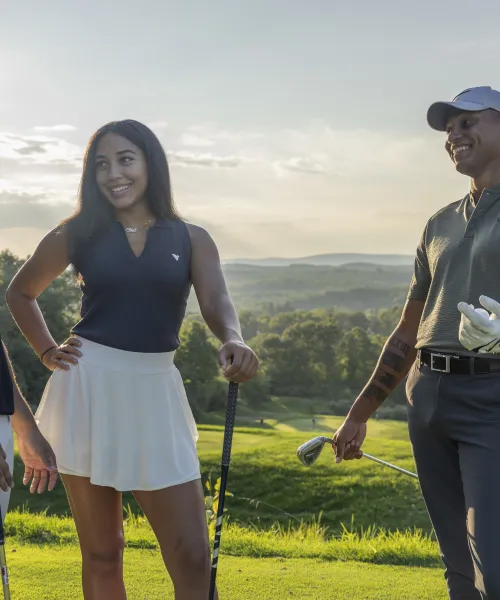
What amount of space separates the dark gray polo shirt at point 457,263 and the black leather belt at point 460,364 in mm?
30

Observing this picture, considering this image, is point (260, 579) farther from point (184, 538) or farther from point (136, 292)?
point (136, 292)

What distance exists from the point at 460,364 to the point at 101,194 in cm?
149

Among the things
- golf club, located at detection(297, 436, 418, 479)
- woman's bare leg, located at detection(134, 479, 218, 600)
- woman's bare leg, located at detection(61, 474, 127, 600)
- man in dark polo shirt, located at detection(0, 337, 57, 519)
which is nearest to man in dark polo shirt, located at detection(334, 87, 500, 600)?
golf club, located at detection(297, 436, 418, 479)

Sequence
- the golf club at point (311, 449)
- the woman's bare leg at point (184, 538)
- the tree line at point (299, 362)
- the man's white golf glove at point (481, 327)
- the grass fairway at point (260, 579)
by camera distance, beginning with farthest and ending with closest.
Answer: the tree line at point (299, 362) < the grass fairway at point (260, 579) < the golf club at point (311, 449) < the woman's bare leg at point (184, 538) < the man's white golf glove at point (481, 327)

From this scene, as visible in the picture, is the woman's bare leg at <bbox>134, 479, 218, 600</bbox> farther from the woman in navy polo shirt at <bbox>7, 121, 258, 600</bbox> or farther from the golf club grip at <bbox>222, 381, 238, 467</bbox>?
the golf club grip at <bbox>222, 381, 238, 467</bbox>

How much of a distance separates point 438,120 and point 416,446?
4.09 ft

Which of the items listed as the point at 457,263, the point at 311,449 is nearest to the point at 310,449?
the point at 311,449

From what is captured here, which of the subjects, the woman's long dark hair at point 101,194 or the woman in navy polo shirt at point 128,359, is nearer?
the woman in navy polo shirt at point 128,359

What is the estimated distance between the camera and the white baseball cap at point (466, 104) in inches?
120

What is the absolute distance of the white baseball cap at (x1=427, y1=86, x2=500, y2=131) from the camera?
3039 millimetres

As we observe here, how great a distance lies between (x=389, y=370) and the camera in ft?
11.8

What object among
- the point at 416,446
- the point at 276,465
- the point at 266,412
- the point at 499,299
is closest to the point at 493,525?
the point at 416,446

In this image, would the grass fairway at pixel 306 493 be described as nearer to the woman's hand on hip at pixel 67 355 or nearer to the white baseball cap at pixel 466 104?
the woman's hand on hip at pixel 67 355

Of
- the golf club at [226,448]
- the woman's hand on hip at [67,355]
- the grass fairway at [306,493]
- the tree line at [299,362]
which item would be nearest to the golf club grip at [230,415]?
the golf club at [226,448]
